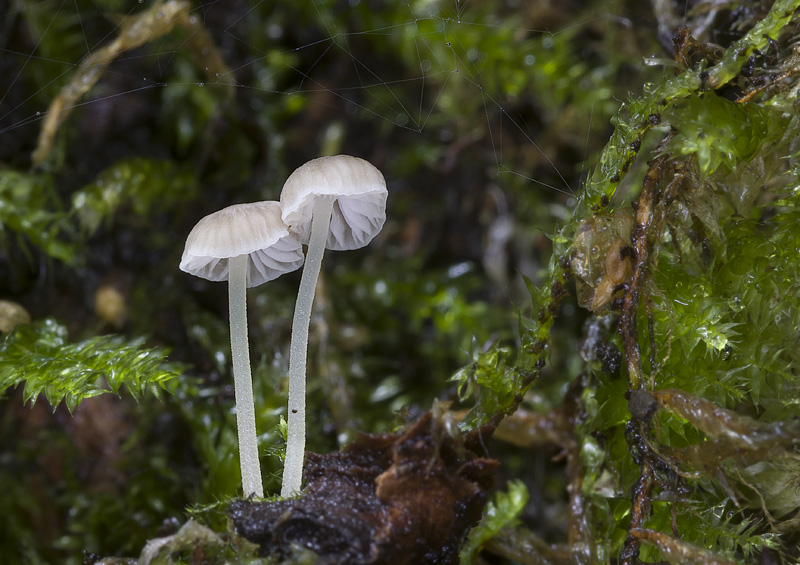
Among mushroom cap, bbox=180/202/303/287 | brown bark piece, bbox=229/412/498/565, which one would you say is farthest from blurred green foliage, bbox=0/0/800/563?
mushroom cap, bbox=180/202/303/287

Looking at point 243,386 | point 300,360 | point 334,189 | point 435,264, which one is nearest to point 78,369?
point 243,386

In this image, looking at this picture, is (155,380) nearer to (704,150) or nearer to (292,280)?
(292,280)

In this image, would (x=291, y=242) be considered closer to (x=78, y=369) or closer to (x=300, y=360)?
(x=300, y=360)

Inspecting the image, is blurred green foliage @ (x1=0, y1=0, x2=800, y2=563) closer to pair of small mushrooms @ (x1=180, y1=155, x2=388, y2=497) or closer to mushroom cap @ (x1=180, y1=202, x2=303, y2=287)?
pair of small mushrooms @ (x1=180, y1=155, x2=388, y2=497)

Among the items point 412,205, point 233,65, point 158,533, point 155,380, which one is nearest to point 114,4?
point 233,65

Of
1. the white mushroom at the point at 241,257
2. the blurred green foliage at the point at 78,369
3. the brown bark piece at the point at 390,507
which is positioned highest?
the white mushroom at the point at 241,257

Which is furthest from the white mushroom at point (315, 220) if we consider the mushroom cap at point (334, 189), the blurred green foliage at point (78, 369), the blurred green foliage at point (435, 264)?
the blurred green foliage at point (78, 369)

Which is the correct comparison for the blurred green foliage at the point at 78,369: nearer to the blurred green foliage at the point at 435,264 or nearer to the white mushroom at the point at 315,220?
the blurred green foliage at the point at 435,264
